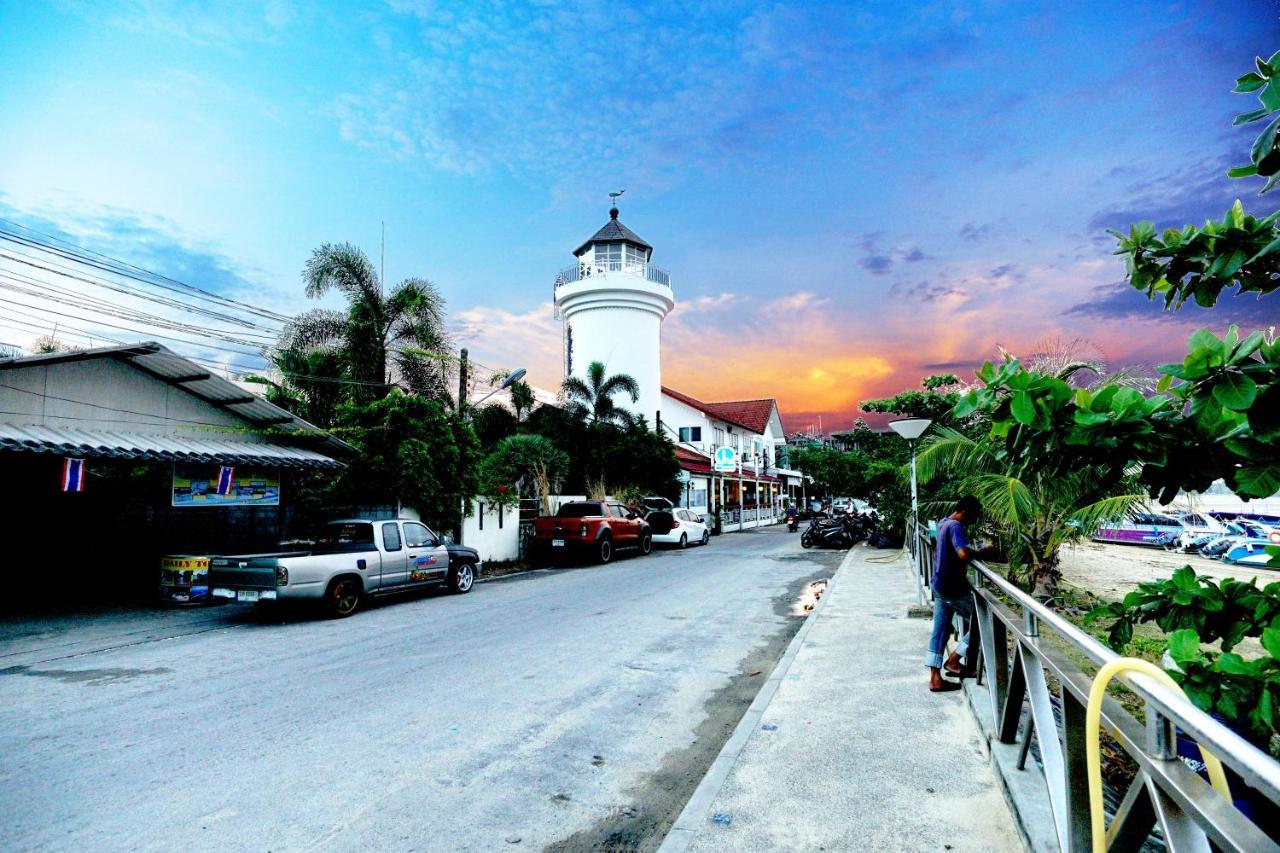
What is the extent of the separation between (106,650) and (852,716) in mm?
9384

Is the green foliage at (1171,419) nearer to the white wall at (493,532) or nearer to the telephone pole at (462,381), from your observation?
the white wall at (493,532)

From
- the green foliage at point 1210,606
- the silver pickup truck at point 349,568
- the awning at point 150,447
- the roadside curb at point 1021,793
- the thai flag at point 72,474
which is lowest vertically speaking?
the roadside curb at point 1021,793

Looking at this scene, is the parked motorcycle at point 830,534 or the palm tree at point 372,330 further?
the parked motorcycle at point 830,534

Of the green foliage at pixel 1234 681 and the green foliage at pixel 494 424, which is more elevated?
the green foliage at pixel 494 424

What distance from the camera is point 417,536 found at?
13.1 m

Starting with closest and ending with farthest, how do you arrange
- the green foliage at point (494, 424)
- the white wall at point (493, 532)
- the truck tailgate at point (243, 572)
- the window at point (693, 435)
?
1. the truck tailgate at point (243, 572)
2. the white wall at point (493, 532)
3. the green foliage at point (494, 424)
4. the window at point (693, 435)

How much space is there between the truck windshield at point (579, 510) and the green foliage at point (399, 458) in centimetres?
403

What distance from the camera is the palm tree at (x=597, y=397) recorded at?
1169 inches

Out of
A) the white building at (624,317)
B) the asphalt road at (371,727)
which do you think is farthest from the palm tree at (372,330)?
the white building at (624,317)

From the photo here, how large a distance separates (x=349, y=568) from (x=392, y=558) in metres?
1.01

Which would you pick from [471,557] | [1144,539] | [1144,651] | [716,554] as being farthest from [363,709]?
[1144,539]

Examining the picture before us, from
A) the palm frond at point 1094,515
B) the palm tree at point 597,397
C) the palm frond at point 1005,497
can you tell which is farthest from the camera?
the palm tree at point 597,397

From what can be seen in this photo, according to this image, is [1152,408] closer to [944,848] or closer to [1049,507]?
[944,848]

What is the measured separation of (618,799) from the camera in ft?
14.4
